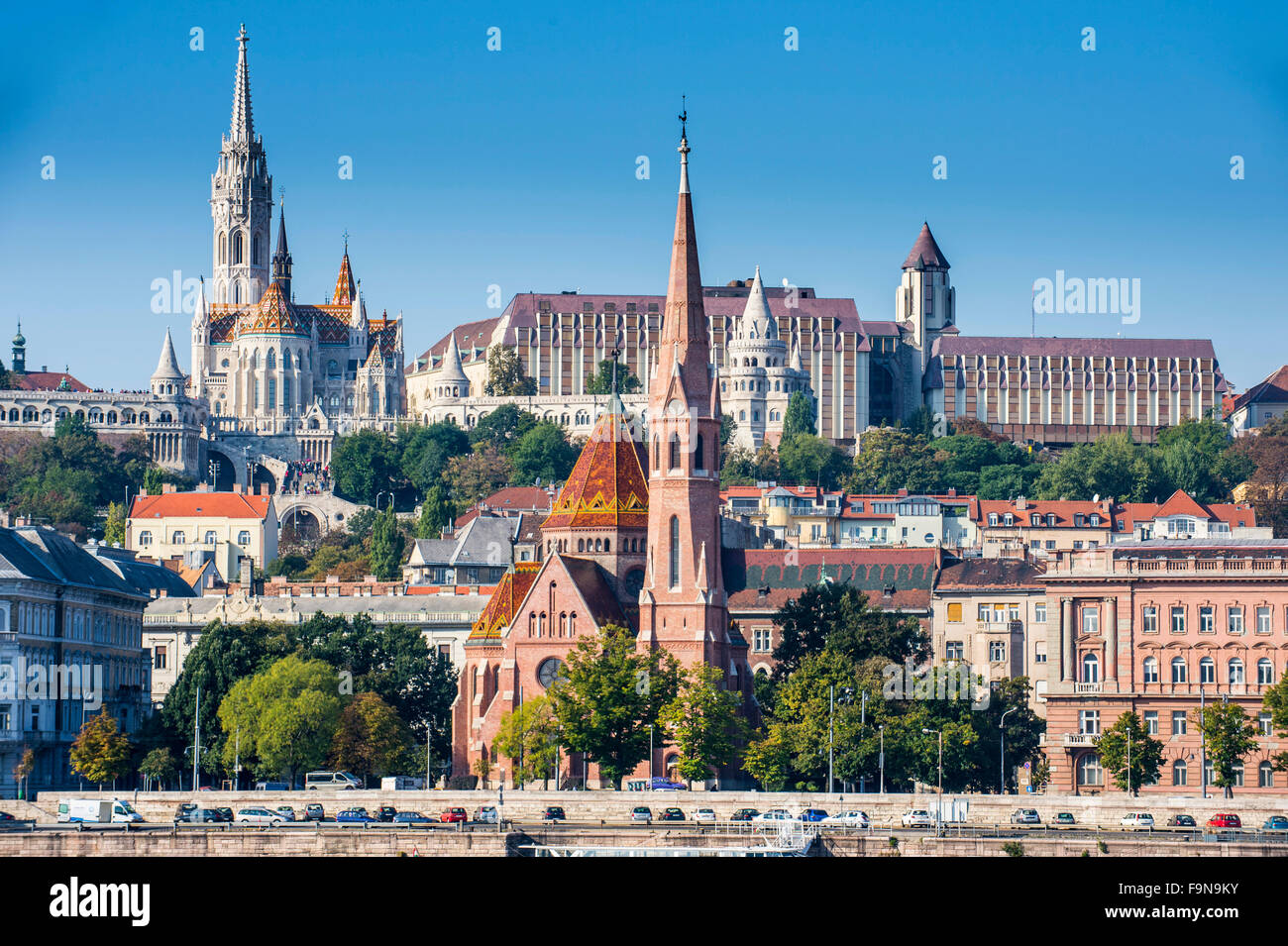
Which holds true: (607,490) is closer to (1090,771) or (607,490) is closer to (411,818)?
(1090,771)

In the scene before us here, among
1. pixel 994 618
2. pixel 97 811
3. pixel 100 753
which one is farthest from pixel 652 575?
pixel 97 811

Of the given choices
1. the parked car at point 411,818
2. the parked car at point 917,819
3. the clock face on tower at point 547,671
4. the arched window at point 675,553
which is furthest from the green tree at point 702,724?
the parked car at point 917,819

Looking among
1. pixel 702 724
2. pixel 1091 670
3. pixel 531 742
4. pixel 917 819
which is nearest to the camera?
pixel 917 819

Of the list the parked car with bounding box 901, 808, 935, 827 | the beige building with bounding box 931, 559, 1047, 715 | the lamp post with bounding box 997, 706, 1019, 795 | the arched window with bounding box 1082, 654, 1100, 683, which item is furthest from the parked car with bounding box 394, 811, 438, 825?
the beige building with bounding box 931, 559, 1047, 715

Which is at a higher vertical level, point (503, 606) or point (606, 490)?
point (606, 490)

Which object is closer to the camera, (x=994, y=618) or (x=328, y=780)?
(x=328, y=780)

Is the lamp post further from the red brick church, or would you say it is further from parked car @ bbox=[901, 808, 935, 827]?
parked car @ bbox=[901, 808, 935, 827]
